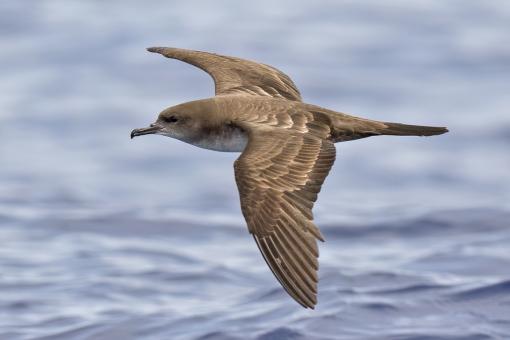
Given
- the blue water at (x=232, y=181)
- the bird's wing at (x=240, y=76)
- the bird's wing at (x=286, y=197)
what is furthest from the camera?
the blue water at (x=232, y=181)

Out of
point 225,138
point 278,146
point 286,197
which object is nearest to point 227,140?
point 225,138

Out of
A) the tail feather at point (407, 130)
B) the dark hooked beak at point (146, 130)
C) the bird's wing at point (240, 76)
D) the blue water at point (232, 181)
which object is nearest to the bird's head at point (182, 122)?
the dark hooked beak at point (146, 130)

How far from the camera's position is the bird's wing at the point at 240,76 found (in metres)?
9.92

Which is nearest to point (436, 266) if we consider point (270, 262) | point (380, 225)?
point (380, 225)

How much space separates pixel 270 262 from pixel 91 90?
9.07m

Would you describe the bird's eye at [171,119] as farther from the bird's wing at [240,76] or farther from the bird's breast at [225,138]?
the bird's wing at [240,76]

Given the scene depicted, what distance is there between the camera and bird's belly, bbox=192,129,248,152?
29.3 feet

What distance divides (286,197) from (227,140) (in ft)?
3.60

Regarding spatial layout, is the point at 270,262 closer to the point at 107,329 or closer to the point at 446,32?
the point at 107,329

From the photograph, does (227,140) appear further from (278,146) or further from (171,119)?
(278,146)

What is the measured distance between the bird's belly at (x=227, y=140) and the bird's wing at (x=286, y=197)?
35 centimetres

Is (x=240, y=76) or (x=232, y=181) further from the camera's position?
(x=232, y=181)

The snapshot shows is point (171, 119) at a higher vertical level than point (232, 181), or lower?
higher

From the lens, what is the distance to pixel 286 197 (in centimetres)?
802
